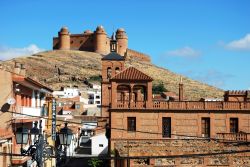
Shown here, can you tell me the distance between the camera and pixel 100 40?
151 m

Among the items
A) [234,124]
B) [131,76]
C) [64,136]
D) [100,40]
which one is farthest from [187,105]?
[100,40]

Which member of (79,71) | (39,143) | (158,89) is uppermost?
(79,71)

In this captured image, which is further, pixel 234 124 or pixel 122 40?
pixel 122 40

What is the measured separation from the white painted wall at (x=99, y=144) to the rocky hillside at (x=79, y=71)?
76202 mm

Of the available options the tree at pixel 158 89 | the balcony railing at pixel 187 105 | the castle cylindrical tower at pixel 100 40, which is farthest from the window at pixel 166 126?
the castle cylindrical tower at pixel 100 40

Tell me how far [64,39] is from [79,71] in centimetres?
2165

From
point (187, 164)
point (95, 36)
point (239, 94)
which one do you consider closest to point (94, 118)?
point (239, 94)

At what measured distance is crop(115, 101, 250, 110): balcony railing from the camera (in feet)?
114

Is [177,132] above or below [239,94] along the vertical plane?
below

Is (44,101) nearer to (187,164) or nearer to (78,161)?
(78,161)

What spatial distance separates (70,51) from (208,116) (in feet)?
401

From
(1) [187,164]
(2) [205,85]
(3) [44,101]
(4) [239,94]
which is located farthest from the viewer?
(2) [205,85]

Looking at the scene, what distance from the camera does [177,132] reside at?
114 ft

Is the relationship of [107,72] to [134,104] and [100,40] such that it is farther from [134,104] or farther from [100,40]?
[100,40]
